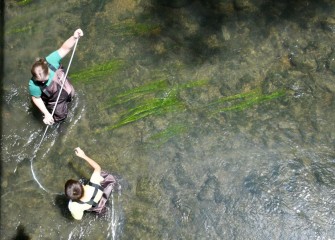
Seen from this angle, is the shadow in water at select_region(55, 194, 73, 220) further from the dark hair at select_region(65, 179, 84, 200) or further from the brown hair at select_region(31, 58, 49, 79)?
the brown hair at select_region(31, 58, 49, 79)

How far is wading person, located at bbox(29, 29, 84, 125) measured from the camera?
4234mm

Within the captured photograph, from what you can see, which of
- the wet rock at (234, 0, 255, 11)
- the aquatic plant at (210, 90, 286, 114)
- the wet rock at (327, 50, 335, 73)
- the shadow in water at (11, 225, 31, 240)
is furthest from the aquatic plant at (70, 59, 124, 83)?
the wet rock at (327, 50, 335, 73)

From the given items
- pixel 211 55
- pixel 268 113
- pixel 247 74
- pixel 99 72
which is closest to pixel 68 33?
pixel 99 72

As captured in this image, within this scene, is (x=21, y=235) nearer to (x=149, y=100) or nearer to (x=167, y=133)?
(x=167, y=133)

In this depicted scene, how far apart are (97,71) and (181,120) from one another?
147 cm

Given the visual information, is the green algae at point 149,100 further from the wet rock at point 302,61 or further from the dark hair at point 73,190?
the dark hair at point 73,190

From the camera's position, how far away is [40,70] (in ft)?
13.7

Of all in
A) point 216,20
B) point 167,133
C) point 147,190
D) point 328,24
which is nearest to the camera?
point 147,190

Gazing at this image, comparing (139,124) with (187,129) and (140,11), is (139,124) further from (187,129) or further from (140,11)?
(140,11)

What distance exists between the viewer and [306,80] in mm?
5484

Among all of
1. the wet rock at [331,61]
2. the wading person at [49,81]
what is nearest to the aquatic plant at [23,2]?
the wading person at [49,81]

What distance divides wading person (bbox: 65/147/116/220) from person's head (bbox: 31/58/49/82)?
85 centimetres

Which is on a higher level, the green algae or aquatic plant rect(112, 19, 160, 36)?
aquatic plant rect(112, 19, 160, 36)

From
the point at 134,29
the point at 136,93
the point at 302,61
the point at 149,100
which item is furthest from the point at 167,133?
the point at 302,61
